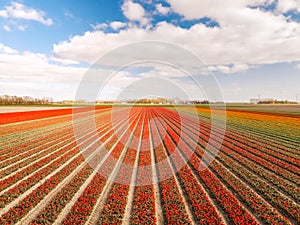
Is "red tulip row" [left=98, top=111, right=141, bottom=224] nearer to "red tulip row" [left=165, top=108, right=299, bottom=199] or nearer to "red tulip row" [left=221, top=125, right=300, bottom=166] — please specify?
"red tulip row" [left=165, top=108, right=299, bottom=199]

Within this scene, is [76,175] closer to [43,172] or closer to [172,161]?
[43,172]

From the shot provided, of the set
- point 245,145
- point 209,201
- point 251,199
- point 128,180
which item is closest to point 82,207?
point 128,180

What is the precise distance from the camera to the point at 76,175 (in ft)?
30.6

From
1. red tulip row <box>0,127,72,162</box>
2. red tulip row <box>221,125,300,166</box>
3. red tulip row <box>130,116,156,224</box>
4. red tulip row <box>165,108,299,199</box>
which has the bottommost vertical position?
red tulip row <box>130,116,156,224</box>

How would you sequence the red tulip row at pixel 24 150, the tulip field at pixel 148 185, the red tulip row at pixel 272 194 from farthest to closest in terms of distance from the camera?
the red tulip row at pixel 24 150 → the red tulip row at pixel 272 194 → the tulip field at pixel 148 185

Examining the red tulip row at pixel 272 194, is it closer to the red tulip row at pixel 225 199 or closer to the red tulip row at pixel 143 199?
the red tulip row at pixel 225 199

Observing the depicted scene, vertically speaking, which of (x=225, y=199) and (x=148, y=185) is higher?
(x=225, y=199)

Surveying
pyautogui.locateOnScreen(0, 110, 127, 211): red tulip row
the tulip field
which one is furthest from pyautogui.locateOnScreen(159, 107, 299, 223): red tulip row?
pyautogui.locateOnScreen(0, 110, 127, 211): red tulip row

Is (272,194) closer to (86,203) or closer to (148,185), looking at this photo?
(148,185)

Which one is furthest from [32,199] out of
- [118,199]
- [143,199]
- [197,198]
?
[197,198]

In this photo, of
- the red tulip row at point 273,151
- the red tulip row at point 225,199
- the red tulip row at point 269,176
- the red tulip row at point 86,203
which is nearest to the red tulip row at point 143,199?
the red tulip row at point 86,203

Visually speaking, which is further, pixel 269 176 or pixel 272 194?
pixel 269 176

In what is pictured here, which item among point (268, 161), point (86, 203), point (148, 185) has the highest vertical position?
point (268, 161)

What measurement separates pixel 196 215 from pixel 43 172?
6.94m
